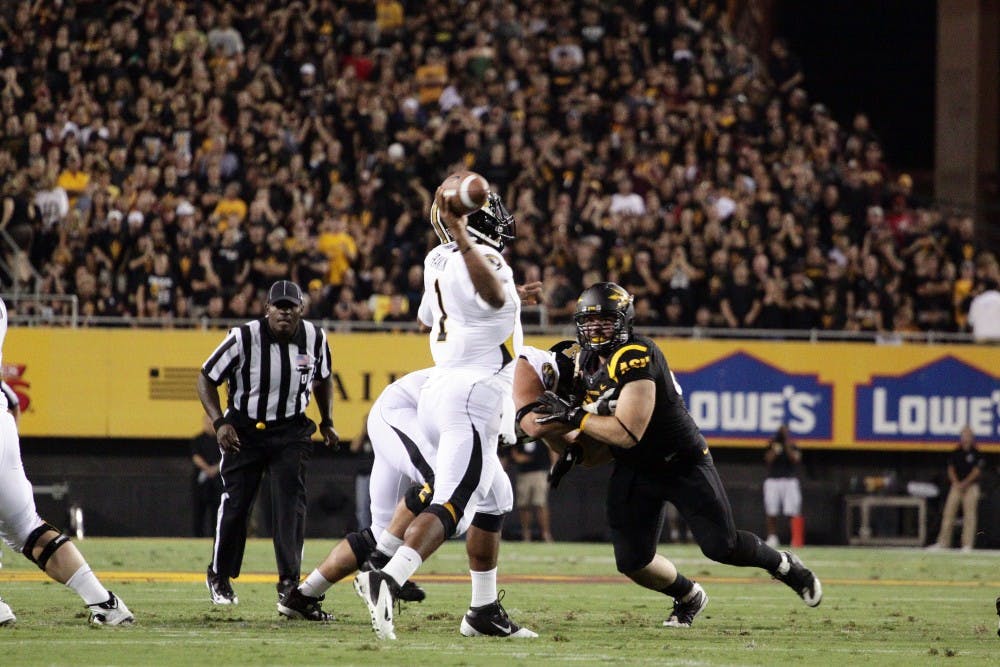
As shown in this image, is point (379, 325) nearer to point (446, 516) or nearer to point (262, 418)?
point (262, 418)

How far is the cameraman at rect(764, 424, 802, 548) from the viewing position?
17797 millimetres

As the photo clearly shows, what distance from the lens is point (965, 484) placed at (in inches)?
699

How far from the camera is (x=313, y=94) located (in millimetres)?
19047

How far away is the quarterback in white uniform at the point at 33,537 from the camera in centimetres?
667

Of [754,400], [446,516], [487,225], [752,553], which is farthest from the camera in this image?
[754,400]

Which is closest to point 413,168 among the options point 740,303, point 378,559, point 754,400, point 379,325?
point 379,325

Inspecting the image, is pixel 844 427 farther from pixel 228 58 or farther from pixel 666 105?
pixel 228 58

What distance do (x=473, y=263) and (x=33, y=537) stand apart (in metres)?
2.24

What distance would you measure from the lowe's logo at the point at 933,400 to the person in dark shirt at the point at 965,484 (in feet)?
1.48

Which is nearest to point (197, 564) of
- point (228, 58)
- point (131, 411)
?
Answer: point (131, 411)

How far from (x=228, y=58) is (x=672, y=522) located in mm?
7536

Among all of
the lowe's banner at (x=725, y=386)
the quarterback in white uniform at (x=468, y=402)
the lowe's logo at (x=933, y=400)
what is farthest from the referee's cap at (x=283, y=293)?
the lowe's logo at (x=933, y=400)

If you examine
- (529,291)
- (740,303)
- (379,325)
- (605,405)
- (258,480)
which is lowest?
(258,480)

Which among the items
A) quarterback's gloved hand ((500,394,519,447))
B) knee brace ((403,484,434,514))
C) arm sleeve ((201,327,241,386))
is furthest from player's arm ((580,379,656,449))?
arm sleeve ((201,327,241,386))
